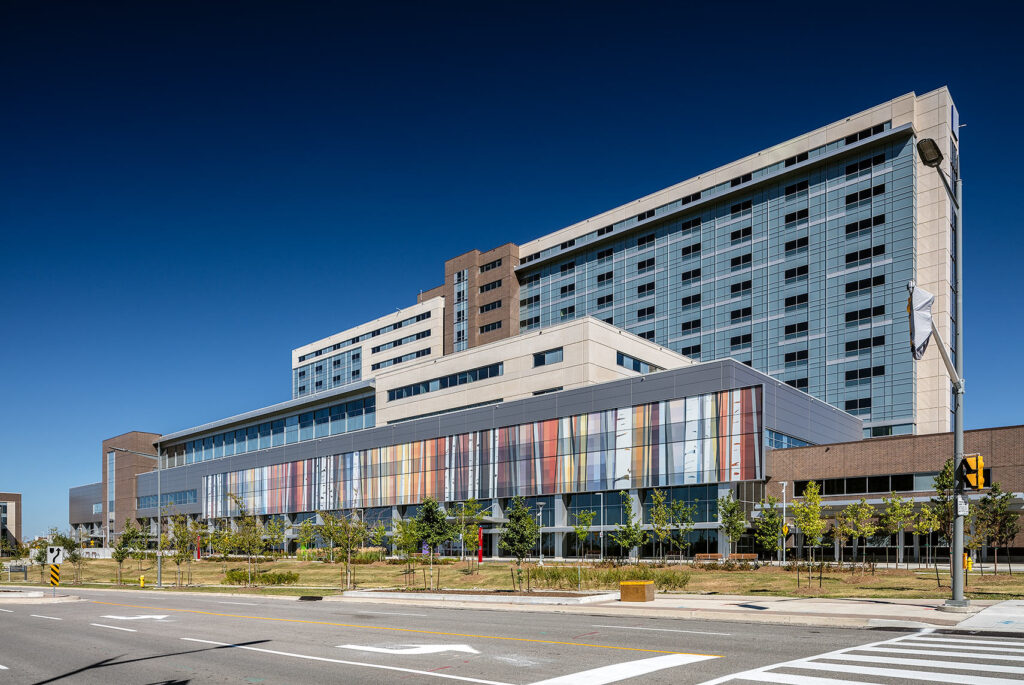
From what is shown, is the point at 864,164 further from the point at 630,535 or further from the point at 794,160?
the point at 630,535

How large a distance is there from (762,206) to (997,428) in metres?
44.4

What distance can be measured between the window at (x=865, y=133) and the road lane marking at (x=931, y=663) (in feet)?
256

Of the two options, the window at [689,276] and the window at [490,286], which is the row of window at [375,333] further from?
the window at [689,276]

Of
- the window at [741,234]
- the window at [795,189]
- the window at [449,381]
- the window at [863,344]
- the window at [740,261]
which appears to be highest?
the window at [795,189]

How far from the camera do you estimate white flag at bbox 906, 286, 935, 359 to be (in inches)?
797

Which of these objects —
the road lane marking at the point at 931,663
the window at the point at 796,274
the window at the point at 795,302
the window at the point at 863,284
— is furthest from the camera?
the window at the point at 796,274

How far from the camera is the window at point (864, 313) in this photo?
78863 mm

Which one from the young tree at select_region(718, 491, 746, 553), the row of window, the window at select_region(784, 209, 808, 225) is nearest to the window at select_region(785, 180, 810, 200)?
the window at select_region(784, 209, 808, 225)

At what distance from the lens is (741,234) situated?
92.3 meters

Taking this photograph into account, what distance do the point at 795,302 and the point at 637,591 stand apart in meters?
64.7

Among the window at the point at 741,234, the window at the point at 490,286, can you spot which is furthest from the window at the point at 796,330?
the window at the point at 490,286

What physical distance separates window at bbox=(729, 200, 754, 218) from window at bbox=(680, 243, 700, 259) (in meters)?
5.56

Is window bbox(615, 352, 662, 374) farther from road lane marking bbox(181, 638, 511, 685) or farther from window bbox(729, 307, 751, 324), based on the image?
road lane marking bbox(181, 638, 511, 685)

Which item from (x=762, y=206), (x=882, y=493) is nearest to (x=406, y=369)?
(x=762, y=206)
